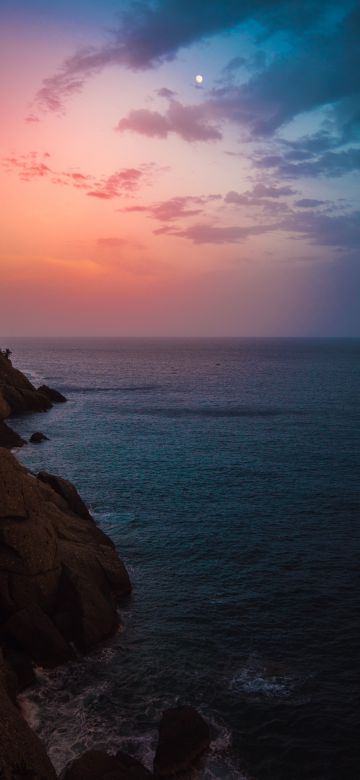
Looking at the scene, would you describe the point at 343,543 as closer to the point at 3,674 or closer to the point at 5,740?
the point at 3,674

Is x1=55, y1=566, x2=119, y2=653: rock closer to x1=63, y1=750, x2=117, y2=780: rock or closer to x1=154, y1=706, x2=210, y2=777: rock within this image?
x1=154, y1=706, x2=210, y2=777: rock

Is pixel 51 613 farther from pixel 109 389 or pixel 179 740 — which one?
pixel 109 389

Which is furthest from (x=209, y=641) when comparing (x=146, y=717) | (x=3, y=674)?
(x=3, y=674)

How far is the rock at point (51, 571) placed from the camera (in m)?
Result: 27.0

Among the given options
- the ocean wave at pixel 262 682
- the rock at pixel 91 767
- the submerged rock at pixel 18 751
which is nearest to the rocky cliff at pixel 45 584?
the submerged rock at pixel 18 751

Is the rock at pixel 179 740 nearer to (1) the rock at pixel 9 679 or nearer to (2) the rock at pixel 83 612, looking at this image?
(1) the rock at pixel 9 679

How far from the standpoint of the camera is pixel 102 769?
1811cm

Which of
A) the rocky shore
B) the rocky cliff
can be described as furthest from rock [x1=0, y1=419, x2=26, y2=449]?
the rocky cliff

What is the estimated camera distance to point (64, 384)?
15175cm

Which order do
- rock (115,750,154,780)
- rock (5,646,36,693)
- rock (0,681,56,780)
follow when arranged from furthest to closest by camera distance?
rock (5,646,36,693)
rock (115,750,154,780)
rock (0,681,56,780)

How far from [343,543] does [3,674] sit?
2653 cm

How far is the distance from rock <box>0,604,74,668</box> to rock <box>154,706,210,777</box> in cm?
710

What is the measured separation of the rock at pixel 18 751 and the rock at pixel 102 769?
1.16 m

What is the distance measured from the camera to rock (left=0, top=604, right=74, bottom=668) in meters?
25.3
